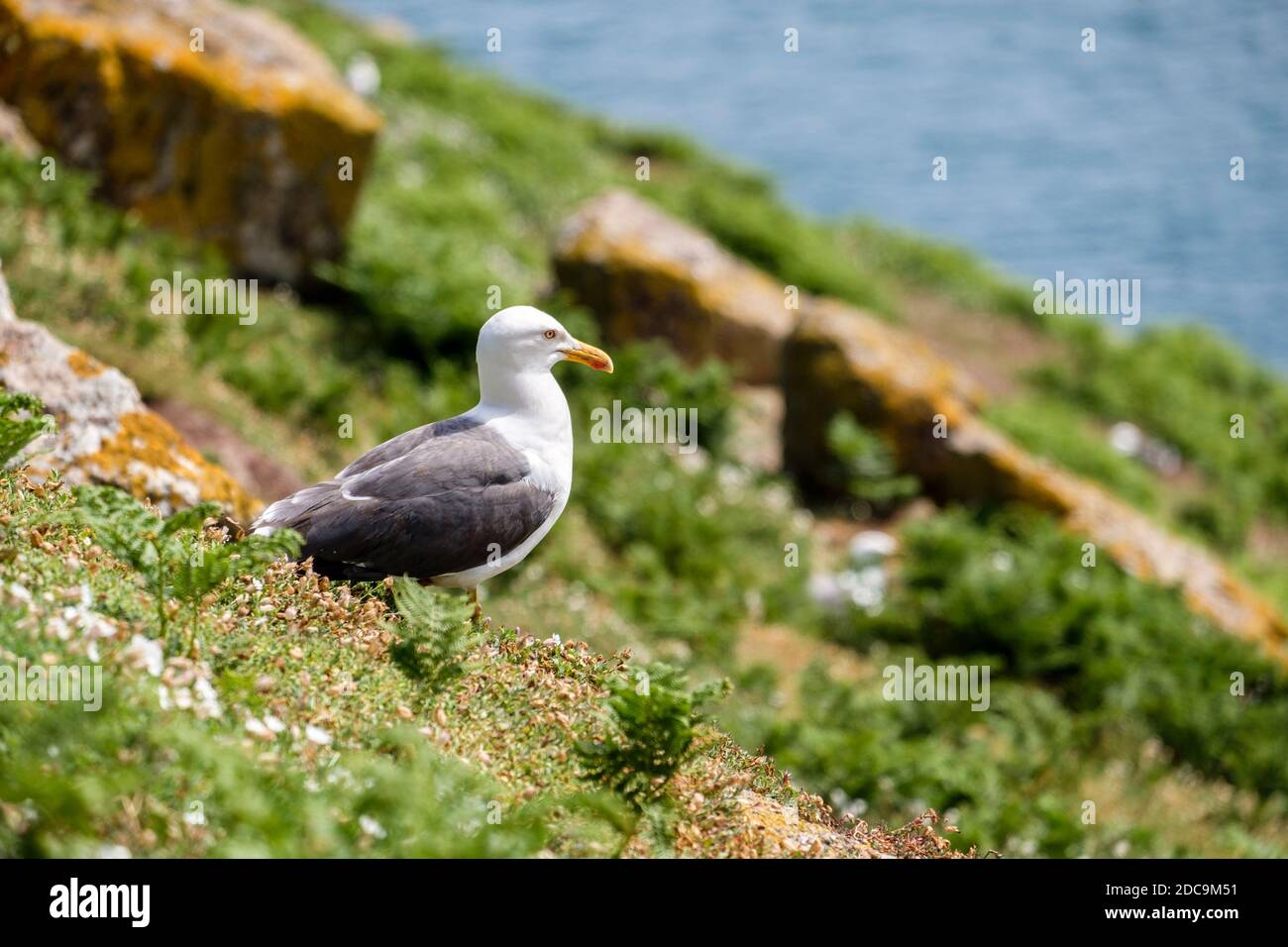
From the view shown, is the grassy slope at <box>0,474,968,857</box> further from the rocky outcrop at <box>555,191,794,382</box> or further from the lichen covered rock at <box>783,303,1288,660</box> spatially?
the rocky outcrop at <box>555,191,794,382</box>

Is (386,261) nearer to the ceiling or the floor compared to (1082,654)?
nearer to the ceiling

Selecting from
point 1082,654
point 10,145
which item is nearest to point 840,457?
point 1082,654

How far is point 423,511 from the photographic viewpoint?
21.7ft

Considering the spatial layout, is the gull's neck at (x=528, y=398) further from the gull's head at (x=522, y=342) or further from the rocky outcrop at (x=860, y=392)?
the rocky outcrop at (x=860, y=392)

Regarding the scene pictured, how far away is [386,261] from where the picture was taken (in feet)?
50.5

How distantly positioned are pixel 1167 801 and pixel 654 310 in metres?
8.77

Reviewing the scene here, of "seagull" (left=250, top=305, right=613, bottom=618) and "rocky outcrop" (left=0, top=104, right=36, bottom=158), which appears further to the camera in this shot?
"rocky outcrop" (left=0, top=104, right=36, bottom=158)

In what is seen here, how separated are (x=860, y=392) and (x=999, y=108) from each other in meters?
36.1

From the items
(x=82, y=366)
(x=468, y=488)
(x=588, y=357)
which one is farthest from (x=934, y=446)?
(x=82, y=366)

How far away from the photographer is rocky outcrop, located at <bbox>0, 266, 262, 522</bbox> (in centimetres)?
730

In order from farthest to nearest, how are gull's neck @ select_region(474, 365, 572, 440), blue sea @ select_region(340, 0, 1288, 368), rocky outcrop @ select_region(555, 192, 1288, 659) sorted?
blue sea @ select_region(340, 0, 1288, 368), rocky outcrop @ select_region(555, 192, 1288, 659), gull's neck @ select_region(474, 365, 572, 440)

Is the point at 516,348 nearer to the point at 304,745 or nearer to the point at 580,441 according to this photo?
the point at 304,745

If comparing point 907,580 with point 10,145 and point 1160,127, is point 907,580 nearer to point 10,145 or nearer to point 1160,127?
point 10,145

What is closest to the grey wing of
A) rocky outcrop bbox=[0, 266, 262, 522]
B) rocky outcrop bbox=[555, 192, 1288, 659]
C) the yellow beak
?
the yellow beak
